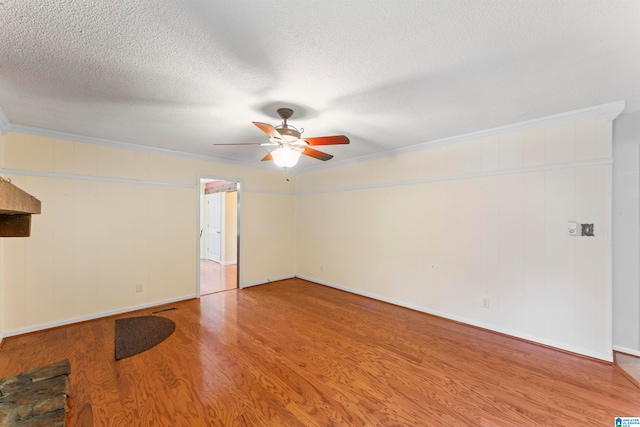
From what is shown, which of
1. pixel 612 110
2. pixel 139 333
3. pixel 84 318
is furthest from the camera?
pixel 84 318

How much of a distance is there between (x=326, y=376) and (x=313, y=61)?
8.47 ft

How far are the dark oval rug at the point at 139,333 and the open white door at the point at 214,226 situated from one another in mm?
4206

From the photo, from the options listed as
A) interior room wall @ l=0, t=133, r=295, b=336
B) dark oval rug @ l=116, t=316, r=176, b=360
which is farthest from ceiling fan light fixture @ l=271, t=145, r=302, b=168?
interior room wall @ l=0, t=133, r=295, b=336

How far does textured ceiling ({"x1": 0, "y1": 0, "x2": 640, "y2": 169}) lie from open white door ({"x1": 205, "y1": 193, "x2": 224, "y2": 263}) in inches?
193

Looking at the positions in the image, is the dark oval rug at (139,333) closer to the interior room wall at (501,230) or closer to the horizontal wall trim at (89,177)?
the horizontal wall trim at (89,177)

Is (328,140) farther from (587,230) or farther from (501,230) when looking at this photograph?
(587,230)

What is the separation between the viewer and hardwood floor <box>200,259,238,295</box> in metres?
5.18

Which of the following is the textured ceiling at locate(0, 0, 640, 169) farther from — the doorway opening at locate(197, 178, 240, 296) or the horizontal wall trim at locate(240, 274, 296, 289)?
the doorway opening at locate(197, 178, 240, 296)

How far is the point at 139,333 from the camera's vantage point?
3174 mm

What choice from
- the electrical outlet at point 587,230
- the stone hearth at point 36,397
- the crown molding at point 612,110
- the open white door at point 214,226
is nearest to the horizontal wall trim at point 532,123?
the crown molding at point 612,110

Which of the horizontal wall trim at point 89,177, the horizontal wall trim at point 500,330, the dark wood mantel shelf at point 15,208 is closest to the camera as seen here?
the dark wood mantel shelf at point 15,208

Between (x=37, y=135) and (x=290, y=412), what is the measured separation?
4.26m

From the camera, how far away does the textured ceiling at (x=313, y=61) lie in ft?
4.63

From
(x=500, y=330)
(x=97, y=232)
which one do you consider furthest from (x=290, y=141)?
(x=500, y=330)
